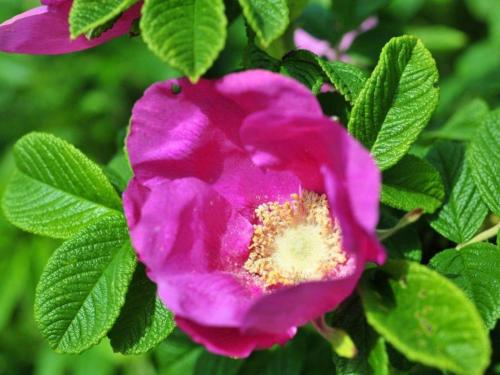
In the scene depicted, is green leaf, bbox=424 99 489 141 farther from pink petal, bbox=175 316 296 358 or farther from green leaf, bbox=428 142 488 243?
pink petal, bbox=175 316 296 358

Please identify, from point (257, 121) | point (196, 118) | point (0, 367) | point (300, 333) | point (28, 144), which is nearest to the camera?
point (257, 121)

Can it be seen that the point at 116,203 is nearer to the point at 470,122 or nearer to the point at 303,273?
the point at 303,273

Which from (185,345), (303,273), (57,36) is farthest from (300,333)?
(57,36)

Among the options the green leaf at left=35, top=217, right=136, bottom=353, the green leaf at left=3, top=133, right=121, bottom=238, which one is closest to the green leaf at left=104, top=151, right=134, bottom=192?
the green leaf at left=3, top=133, right=121, bottom=238

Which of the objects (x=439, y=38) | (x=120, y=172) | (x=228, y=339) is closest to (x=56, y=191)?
(x=120, y=172)

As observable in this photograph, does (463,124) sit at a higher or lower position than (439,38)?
higher

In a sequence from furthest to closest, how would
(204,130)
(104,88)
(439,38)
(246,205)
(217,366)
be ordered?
(104,88) → (439,38) → (217,366) → (246,205) → (204,130)

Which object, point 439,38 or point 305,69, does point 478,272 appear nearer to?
point 305,69
